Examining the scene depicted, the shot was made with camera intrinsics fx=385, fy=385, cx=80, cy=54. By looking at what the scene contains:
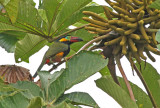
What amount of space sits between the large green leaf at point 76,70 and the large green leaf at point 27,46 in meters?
0.46

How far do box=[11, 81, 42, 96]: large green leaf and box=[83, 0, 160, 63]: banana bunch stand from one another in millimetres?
381

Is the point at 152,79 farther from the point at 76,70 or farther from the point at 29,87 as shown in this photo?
the point at 29,87

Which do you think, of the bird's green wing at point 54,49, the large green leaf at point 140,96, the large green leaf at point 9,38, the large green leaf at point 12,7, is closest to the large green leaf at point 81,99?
the large green leaf at point 12,7

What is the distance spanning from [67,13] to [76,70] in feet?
1.56

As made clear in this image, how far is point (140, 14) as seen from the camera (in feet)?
5.86

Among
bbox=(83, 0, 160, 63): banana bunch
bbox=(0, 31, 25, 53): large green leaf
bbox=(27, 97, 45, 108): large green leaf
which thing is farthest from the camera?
bbox=(0, 31, 25, 53): large green leaf

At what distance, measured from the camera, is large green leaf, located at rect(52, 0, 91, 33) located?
6.66ft

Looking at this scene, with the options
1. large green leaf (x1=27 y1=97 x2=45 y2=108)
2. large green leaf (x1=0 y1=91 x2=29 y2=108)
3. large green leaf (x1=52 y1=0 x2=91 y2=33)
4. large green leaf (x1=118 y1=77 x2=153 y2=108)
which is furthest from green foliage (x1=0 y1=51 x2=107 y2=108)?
large green leaf (x1=118 y1=77 x2=153 y2=108)

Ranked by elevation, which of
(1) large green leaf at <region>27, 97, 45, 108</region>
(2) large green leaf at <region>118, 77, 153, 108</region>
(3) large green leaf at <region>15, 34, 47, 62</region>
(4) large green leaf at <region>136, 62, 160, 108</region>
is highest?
(3) large green leaf at <region>15, 34, 47, 62</region>

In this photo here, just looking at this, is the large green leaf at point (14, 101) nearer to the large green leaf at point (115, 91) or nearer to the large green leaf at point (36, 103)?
the large green leaf at point (36, 103)

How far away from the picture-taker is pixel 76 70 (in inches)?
69.1

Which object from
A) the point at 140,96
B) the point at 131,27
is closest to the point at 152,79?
the point at 140,96

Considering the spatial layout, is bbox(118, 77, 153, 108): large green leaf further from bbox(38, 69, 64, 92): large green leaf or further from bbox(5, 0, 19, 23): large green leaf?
bbox(5, 0, 19, 23): large green leaf

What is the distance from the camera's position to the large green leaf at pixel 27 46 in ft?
7.09
